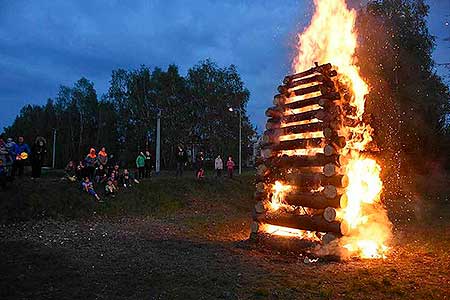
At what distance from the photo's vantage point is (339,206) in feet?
30.9

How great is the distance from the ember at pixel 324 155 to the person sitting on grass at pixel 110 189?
940 centimetres

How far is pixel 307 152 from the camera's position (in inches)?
431

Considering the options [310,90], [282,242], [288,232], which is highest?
[310,90]

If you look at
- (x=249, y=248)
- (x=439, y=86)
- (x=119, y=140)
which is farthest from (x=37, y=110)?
(x=249, y=248)

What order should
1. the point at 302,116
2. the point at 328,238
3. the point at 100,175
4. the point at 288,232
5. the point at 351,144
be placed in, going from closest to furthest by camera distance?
the point at 328,238, the point at 351,144, the point at 288,232, the point at 302,116, the point at 100,175

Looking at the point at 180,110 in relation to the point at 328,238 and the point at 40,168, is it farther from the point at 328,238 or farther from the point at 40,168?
the point at 328,238

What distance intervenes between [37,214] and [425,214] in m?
15.9

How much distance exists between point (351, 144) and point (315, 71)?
225 cm

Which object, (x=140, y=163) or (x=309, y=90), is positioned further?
(x=140, y=163)

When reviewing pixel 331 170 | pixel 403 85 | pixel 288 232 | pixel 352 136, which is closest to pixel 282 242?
pixel 288 232

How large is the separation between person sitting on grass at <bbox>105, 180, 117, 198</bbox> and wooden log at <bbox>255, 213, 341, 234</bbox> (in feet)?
31.4

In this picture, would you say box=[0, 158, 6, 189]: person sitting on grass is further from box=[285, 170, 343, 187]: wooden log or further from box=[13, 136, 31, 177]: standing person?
box=[285, 170, 343, 187]: wooden log

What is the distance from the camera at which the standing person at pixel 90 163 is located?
19.7 metres

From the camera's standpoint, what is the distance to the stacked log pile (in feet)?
31.7
